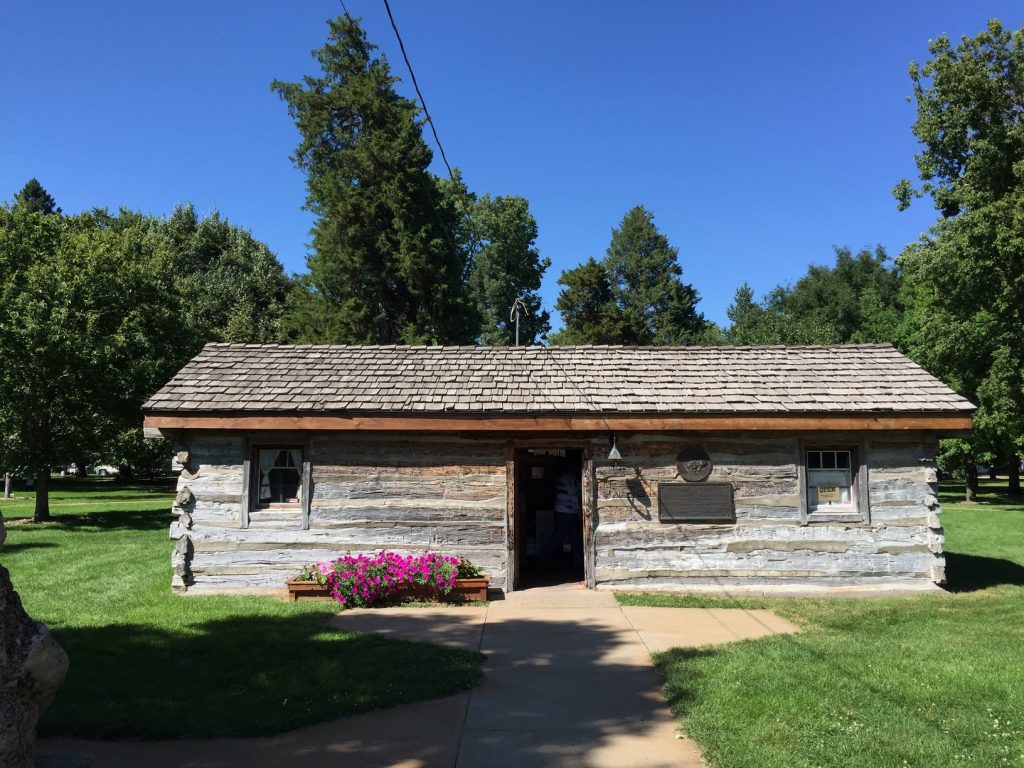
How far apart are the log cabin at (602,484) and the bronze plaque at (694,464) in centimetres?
2

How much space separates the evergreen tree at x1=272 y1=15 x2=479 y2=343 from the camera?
27188 millimetres

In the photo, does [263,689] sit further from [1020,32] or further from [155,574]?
[1020,32]

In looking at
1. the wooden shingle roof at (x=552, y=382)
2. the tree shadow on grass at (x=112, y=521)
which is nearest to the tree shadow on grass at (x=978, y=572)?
the wooden shingle roof at (x=552, y=382)

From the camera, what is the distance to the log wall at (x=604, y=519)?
9.66 m

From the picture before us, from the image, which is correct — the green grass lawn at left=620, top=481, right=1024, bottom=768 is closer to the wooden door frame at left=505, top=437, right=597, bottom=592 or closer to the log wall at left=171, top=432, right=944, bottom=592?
the log wall at left=171, top=432, right=944, bottom=592

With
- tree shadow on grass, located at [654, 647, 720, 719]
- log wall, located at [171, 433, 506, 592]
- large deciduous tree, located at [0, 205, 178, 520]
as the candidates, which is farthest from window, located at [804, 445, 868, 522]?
large deciduous tree, located at [0, 205, 178, 520]

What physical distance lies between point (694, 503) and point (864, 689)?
431 centimetres

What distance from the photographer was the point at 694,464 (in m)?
9.70

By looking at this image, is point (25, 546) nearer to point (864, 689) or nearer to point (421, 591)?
point (421, 591)

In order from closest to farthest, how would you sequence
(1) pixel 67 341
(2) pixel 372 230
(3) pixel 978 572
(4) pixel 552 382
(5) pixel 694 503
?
1. (5) pixel 694 503
2. (4) pixel 552 382
3. (3) pixel 978 572
4. (1) pixel 67 341
5. (2) pixel 372 230

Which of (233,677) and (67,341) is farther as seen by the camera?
(67,341)

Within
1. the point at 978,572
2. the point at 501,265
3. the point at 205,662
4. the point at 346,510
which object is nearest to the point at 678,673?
the point at 205,662

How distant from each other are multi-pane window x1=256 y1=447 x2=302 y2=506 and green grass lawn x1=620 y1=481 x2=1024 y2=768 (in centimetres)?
526

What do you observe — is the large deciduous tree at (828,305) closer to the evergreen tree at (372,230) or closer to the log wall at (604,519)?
the evergreen tree at (372,230)
